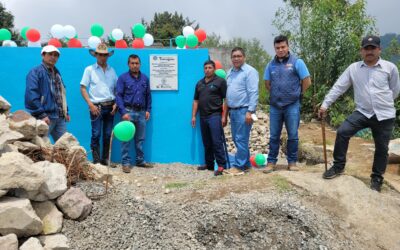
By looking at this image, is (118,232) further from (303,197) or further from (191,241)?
(303,197)

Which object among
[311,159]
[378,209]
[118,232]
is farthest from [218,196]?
[311,159]

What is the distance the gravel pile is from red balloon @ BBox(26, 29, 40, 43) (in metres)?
4.75

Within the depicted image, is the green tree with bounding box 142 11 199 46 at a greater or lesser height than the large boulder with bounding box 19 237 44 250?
greater

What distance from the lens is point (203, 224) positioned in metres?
3.54

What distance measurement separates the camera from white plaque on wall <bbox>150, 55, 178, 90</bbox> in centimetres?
645

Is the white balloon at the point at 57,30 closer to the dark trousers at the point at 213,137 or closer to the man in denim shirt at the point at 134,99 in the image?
the man in denim shirt at the point at 134,99

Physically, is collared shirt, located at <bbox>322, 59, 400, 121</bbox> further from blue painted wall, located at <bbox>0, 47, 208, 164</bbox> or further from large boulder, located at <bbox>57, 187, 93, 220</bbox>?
large boulder, located at <bbox>57, 187, 93, 220</bbox>

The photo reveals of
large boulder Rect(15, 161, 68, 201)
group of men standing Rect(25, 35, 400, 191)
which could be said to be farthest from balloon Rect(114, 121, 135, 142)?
group of men standing Rect(25, 35, 400, 191)

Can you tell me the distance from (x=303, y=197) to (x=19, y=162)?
2.81 m

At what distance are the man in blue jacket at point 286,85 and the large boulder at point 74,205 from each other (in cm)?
257

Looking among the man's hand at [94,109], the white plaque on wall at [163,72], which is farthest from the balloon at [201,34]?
the man's hand at [94,109]

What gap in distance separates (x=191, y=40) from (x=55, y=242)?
4890mm

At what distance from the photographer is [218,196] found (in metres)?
3.98

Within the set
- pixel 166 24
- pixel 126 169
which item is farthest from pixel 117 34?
pixel 166 24
